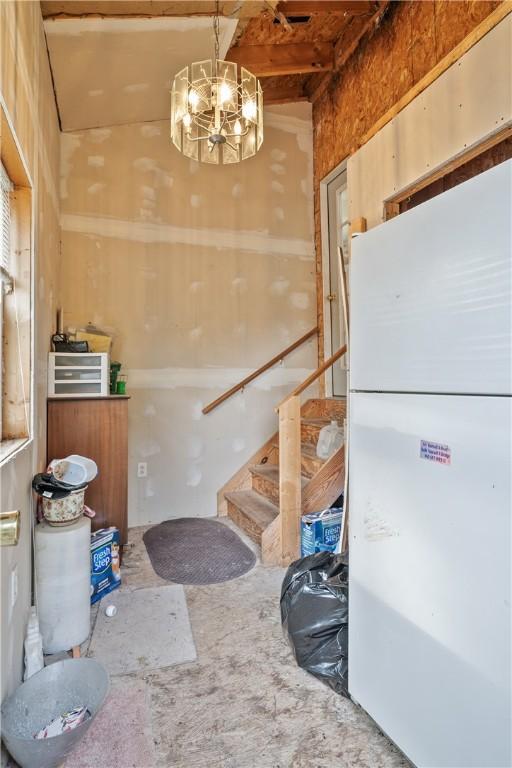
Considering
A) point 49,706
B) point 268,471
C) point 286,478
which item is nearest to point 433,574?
point 49,706

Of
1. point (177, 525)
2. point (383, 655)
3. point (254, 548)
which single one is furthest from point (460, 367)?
point (177, 525)

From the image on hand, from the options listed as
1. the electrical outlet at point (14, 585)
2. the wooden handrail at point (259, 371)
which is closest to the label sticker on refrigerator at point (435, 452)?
the electrical outlet at point (14, 585)

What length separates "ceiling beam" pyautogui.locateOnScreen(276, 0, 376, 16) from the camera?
116 inches

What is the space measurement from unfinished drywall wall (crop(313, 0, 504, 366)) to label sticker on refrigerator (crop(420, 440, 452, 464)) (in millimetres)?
1878

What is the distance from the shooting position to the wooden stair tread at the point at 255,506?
3154 mm

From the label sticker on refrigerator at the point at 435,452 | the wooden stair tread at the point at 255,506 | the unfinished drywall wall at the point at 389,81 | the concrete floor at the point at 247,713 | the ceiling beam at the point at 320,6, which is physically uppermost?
the ceiling beam at the point at 320,6

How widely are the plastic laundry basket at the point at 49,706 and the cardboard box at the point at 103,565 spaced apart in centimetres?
85

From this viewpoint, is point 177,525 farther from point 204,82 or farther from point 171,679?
point 204,82

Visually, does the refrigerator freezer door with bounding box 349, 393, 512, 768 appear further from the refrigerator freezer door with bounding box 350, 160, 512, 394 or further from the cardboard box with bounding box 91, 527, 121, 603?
the cardboard box with bounding box 91, 527, 121, 603

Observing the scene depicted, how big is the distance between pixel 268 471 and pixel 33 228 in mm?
2615

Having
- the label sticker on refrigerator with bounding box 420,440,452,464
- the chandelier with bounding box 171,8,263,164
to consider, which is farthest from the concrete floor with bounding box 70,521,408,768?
the chandelier with bounding box 171,8,263,164

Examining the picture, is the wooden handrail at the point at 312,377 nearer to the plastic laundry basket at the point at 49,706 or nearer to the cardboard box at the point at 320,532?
the cardboard box at the point at 320,532

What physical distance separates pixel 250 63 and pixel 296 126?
0.92 m

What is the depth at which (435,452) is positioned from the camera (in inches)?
46.5
